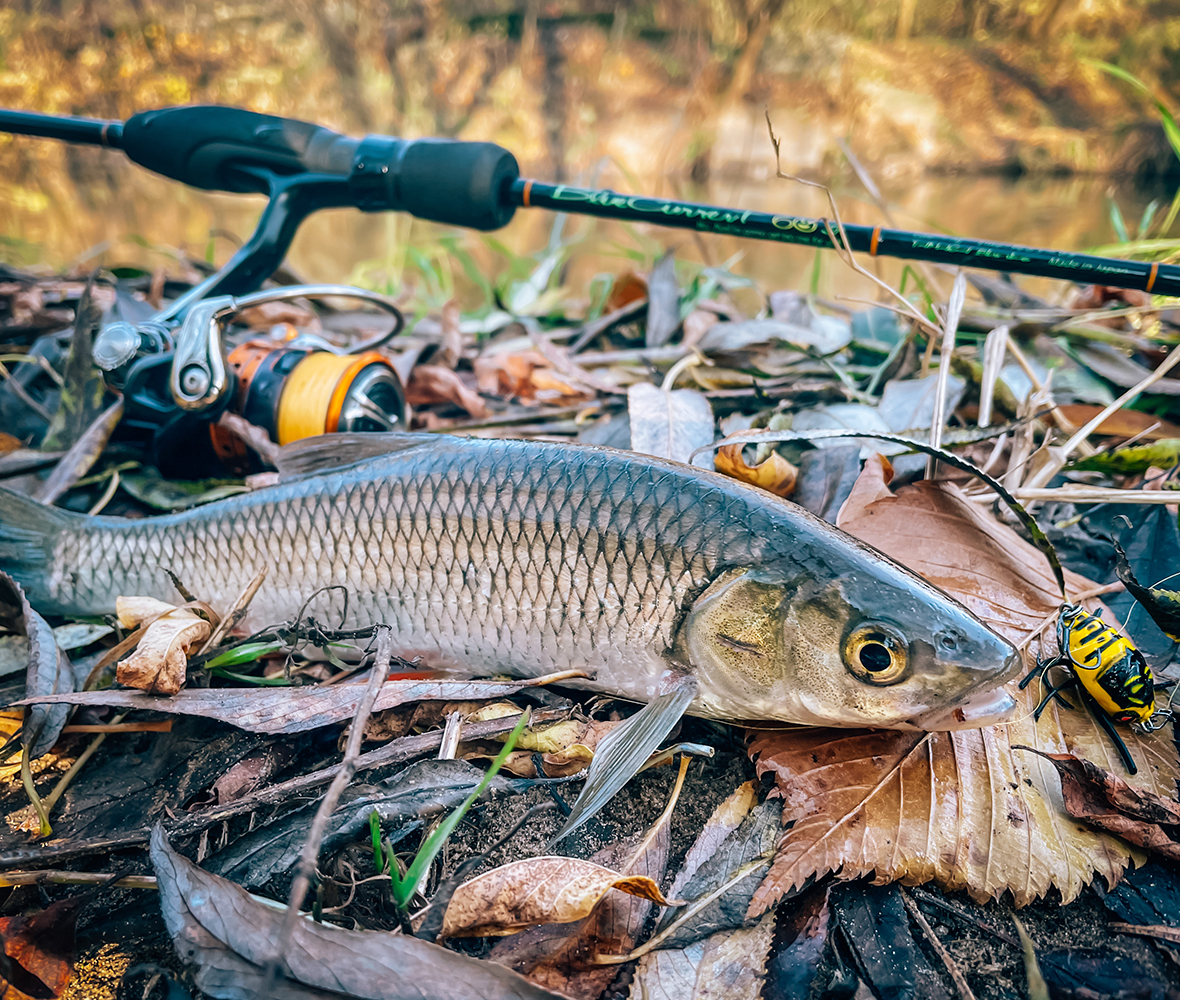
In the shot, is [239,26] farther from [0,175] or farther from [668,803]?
[668,803]

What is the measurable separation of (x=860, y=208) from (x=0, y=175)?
2273 centimetres

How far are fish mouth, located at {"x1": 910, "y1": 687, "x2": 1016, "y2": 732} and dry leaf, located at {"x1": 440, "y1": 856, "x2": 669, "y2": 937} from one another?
2.21 feet

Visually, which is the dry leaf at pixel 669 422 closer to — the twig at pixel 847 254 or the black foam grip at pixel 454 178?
the twig at pixel 847 254

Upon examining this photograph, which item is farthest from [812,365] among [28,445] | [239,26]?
[239,26]

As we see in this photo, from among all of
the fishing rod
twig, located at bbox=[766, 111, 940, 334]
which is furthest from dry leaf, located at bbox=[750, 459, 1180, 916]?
the fishing rod

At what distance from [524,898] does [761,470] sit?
1357 millimetres

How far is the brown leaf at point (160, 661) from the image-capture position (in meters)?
1.73

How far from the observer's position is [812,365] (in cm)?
321

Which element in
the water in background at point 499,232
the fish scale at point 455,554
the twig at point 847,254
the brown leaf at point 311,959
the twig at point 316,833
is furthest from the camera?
the water in background at point 499,232

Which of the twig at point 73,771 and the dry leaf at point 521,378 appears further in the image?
the dry leaf at point 521,378

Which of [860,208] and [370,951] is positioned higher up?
[370,951]

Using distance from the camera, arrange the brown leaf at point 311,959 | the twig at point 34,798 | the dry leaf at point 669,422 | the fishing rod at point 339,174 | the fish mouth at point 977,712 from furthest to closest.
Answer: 1. the fishing rod at point 339,174
2. the dry leaf at point 669,422
3. the twig at point 34,798
4. the fish mouth at point 977,712
5. the brown leaf at point 311,959

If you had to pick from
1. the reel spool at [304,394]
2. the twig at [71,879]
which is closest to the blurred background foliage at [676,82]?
the reel spool at [304,394]

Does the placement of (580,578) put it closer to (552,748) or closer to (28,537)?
(552,748)
